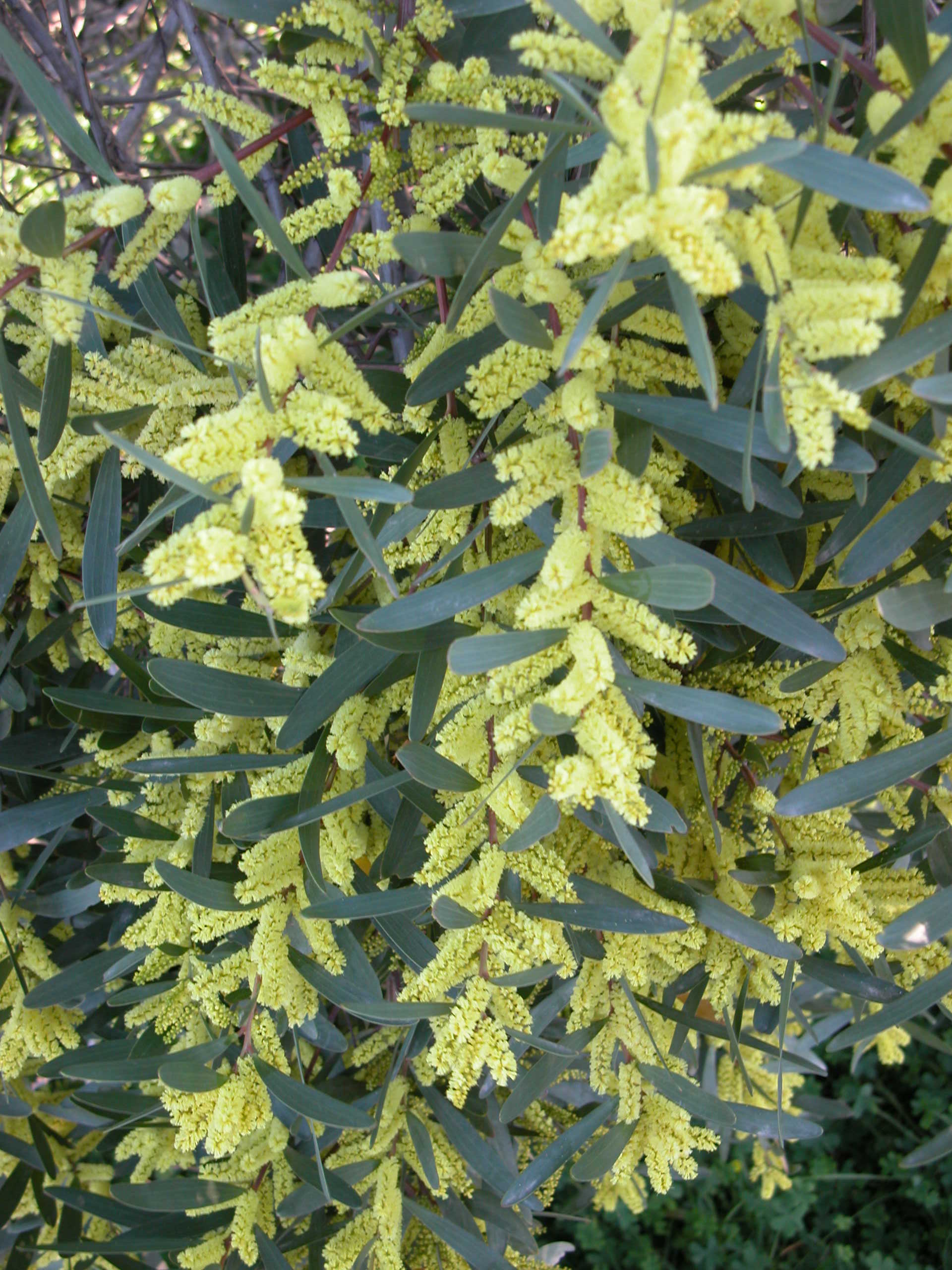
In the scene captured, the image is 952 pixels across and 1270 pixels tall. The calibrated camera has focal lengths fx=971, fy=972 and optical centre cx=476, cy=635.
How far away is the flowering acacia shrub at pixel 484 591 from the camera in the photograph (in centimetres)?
45

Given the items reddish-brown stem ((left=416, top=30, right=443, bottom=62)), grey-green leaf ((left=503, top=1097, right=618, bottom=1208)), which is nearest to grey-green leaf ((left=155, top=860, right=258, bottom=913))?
grey-green leaf ((left=503, top=1097, right=618, bottom=1208))

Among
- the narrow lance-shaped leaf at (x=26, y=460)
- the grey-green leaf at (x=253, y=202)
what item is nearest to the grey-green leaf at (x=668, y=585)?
the grey-green leaf at (x=253, y=202)

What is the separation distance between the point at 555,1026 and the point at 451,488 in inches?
31.0

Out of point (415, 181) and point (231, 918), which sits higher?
point (415, 181)

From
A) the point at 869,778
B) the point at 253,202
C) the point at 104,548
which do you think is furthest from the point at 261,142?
the point at 869,778

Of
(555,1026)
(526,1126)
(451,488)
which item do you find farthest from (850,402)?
(526,1126)

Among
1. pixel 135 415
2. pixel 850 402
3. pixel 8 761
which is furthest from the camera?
pixel 8 761

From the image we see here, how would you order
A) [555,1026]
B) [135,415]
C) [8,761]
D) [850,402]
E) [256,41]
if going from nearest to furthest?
[850,402], [135,415], [8,761], [555,1026], [256,41]

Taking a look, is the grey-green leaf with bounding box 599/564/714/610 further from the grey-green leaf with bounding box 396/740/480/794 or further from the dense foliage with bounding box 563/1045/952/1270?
the dense foliage with bounding box 563/1045/952/1270

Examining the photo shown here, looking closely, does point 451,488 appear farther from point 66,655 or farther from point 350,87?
point 66,655

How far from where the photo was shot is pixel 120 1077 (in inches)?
29.2

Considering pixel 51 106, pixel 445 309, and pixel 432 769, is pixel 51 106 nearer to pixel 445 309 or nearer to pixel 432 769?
pixel 445 309

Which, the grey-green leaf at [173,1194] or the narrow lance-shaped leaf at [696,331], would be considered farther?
the grey-green leaf at [173,1194]

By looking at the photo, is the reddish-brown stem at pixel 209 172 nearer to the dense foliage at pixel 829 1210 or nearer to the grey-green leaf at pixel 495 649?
the grey-green leaf at pixel 495 649
